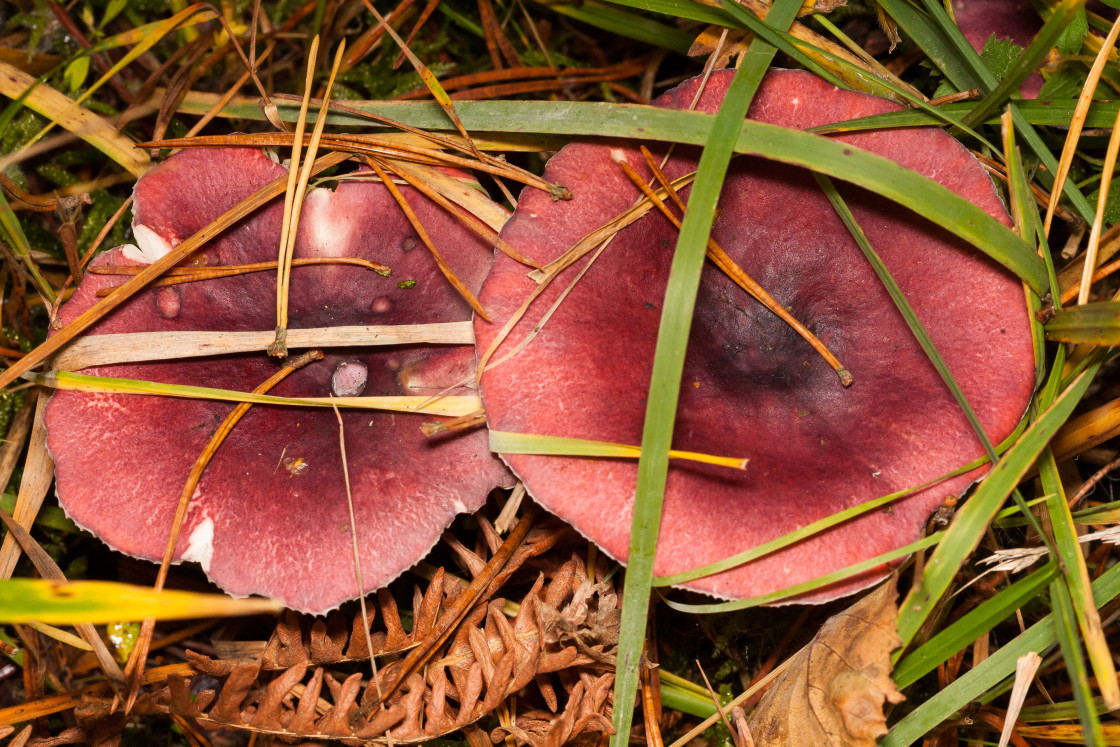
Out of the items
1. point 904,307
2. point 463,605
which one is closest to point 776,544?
point 904,307

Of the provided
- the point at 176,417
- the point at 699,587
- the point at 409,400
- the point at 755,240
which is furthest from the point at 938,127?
the point at 176,417

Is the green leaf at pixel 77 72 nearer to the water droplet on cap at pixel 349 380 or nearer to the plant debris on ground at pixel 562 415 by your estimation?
the plant debris on ground at pixel 562 415

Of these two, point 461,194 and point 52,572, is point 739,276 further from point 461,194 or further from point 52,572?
point 52,572

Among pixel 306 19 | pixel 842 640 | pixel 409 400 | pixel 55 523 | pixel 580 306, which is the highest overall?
pixel 306 19

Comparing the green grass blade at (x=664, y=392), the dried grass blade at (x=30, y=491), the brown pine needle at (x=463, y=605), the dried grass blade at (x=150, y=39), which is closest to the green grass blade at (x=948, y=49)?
the green grass blade at (x=664, y=392)

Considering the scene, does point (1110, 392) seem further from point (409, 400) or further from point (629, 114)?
point (409, 400)
